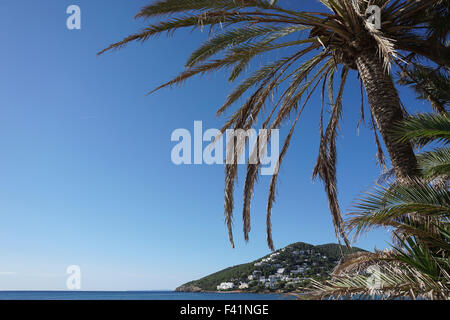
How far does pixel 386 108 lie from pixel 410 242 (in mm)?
2908

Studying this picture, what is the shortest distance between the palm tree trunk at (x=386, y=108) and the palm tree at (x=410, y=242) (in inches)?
27.8

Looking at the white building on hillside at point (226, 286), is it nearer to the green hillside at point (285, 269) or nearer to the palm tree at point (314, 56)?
the green hillside at point (285, 269)

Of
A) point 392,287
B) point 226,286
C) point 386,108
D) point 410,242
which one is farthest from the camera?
point 226,286

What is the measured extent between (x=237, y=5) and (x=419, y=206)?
14.4ft

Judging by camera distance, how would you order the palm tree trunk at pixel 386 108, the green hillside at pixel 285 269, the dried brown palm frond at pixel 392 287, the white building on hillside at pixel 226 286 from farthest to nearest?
the white building on hillside at pixel 226 286
the green hillside at pixel 285 269
the palm tree trunk at pixel 386 108
the dried brown palm frond at pixel 392 287

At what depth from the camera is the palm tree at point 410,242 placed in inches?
130

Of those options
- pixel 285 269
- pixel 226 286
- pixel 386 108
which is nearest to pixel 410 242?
pixel 386 108

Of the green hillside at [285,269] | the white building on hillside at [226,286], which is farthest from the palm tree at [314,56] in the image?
the white building on hillside at [226,286]

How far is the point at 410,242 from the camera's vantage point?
371 cm

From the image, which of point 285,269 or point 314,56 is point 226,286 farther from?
point 314,56

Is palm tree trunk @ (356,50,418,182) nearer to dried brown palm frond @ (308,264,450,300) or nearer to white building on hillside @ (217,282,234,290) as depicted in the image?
dried brown palm frond @ (308,264,450,300)

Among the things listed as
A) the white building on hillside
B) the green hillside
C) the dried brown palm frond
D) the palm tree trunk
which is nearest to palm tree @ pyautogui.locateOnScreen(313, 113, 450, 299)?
the dried brown palm frond

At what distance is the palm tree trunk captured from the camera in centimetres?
561

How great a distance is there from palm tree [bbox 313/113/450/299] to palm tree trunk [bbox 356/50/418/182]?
2.32 ft
